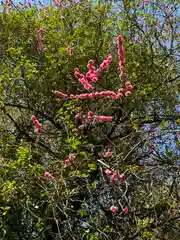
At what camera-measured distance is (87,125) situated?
3.85 metres

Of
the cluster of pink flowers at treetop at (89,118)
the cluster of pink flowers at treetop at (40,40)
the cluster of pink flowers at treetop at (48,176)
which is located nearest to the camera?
the cluster of pink flowers at treetop at (48,176)

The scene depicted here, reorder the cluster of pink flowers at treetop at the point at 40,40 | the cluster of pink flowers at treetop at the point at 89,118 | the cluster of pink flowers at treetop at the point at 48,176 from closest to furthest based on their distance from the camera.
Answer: the cluster of pink flowers at treetop at the point at 48,176 < the cluster of pink flowers at treetop at the point at 89,118 < the cluster of pink flowers at treetop at the point at 40,40

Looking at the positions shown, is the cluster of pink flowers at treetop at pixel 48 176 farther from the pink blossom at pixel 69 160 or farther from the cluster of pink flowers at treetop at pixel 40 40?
the cluster of pink flowers at treetop at pixel 40 40

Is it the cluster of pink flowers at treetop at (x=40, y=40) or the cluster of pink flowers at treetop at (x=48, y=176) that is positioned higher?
the cluster of pink flowers at treetop at (x=40, y=40)

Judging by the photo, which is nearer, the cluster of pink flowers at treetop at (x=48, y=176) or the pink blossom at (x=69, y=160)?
the cluster of pink flowers at treetop at (x=48, y=176)

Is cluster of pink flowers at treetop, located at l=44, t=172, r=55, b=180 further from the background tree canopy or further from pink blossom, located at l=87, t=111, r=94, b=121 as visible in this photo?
pink blossom, located at l=87, t=111, r=94, b=121

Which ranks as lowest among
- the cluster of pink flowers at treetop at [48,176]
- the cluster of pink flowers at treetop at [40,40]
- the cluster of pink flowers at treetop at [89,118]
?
the cluster of pink flowers at treetop at [48,176]

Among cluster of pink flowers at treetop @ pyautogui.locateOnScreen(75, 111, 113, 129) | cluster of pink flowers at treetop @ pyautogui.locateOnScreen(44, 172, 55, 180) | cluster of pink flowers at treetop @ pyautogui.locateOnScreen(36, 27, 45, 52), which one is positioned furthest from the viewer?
cluster of pink flowers at treetop @ pyautogui.locateOnScreen(36, 27, 45, 52)

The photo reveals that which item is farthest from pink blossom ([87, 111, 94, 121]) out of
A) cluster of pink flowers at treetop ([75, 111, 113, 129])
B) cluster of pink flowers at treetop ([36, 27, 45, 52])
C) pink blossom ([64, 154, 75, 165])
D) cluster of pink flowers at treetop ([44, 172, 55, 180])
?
cluster of pink flowers at treetop ([36, 27, 45, 52])

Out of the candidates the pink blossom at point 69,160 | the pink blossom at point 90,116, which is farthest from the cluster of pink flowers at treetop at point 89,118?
the pink blossom at point 69,160

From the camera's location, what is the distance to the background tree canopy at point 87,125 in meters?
3.52

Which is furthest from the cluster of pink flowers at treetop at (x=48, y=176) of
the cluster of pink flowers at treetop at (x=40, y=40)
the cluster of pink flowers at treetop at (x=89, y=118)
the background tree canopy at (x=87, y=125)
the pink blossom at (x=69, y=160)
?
the cluster of pink flowers at treetop at (x=40, y=40)

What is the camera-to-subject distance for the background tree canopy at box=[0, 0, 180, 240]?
3523 millimetres

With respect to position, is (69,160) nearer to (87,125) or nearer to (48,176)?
(48,176)
